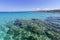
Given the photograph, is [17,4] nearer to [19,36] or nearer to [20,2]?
[20,2]

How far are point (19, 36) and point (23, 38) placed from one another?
1.08 feet

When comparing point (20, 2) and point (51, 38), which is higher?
point (20, 2)

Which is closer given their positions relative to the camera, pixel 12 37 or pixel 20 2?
pixel 12 37

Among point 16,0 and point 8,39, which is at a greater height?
point 16,0

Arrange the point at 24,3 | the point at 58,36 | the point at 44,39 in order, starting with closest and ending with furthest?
1. the point at 44,39
2. the point at 58,36
3. the point at 24,3

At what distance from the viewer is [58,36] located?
226 inches

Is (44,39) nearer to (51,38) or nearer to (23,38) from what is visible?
(51,38)

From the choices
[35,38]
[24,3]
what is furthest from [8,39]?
[24,3]

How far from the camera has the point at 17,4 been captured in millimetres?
21875

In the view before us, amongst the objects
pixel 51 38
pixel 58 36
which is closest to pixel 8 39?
pixel 51 38

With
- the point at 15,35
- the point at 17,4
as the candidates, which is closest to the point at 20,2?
the point at 17,4

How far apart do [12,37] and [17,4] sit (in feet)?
54.9

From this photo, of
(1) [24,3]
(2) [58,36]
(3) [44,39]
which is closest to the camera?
(3) [44,39]

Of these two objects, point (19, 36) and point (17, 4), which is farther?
point (17, 4)
